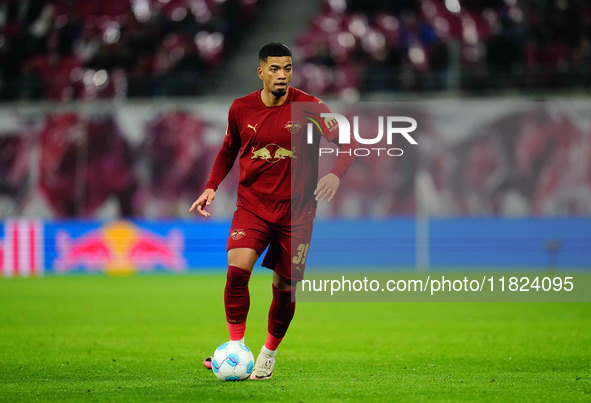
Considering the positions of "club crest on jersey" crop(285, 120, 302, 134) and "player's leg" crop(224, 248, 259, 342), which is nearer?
"player's leg" crop(224, 248, 259, 342)

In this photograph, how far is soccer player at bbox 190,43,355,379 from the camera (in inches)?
215

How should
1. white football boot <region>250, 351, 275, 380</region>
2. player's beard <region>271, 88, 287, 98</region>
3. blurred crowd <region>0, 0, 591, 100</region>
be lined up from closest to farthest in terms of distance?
player's beard <region>271, 88, 287, 98</region> < white football boot <region>250, 351, 275, 380</region> < blurred crowd <region>0, 0, 591, 100</region>

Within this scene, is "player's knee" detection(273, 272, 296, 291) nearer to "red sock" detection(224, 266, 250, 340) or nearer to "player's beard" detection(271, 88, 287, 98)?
"red sock" detection(224, 266, 250, 340)

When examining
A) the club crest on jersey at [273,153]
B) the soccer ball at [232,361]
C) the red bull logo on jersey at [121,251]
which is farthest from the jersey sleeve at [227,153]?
the red bull logo on jersey at [121,251]

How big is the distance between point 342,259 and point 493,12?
7.36m

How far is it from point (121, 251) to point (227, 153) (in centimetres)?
1158

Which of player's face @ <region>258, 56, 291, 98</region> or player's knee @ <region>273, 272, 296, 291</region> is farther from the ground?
player's face @ <region>258, 56, 291, 98</region>

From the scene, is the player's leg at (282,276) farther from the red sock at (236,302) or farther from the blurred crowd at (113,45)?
the blurred crowd at (113,45)

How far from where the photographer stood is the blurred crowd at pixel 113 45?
19734mm

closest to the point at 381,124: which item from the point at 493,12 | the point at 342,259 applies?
the point at 342,259

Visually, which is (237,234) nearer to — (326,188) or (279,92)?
(326,188)

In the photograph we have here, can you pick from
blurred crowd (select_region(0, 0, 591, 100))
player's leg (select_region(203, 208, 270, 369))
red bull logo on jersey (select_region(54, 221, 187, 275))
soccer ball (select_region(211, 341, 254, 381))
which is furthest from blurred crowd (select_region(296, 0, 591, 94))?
soccer ball (select_region(211, 341, 254, 381))

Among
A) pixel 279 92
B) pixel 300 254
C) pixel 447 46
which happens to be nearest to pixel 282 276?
pixel 300 254

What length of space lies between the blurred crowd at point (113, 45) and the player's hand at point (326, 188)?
→ 46.5 ft
